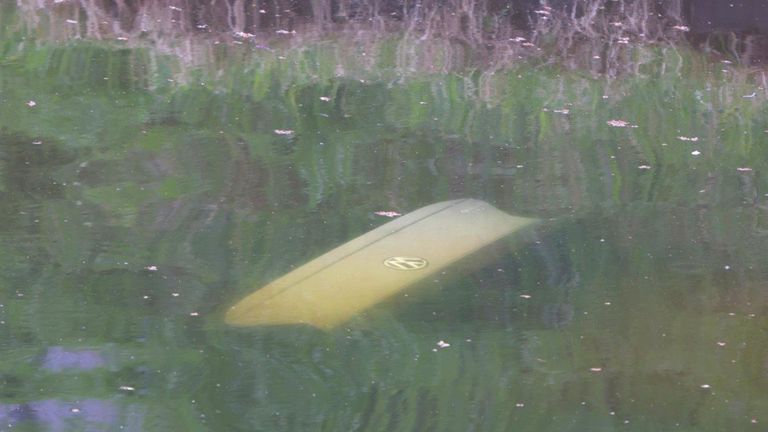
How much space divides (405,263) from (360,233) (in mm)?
269

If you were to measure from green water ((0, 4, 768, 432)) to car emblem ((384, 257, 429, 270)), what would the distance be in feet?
0.43

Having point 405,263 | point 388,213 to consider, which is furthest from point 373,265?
point 388,213

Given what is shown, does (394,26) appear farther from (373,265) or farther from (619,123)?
(373,265)

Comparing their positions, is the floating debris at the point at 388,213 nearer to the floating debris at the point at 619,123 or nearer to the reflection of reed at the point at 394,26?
the floating debris at the point at 619,123

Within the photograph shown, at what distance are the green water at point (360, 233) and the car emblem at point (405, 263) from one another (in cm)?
13

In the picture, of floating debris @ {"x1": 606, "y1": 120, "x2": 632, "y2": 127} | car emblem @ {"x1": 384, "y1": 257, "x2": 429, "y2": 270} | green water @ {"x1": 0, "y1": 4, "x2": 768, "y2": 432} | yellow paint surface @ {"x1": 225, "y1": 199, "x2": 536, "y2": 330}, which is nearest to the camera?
green water @ {"x1": 0, "y1": 4, "x2": 768, "y2": 432}

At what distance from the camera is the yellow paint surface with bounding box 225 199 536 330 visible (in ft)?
9.69

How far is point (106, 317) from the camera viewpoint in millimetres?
2861

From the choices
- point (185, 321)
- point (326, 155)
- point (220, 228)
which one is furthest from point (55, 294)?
point (326, 155)

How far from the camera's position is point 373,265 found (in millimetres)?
3260

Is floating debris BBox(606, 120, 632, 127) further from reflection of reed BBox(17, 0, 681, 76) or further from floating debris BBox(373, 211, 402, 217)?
floating debris BBox(373, 211, 402, 217)

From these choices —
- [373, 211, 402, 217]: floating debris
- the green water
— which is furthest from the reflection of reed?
[373, 211, 402, 217]: floating debris

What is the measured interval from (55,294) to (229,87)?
2.38m

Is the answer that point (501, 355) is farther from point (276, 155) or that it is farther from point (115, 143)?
point (115, 143)
